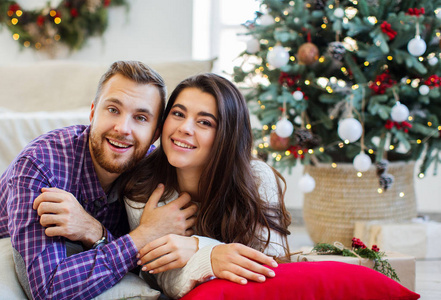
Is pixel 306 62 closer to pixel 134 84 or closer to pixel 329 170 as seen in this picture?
pixel 329 170

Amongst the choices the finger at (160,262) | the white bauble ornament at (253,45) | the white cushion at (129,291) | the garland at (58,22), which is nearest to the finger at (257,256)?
the finger at (160,262)

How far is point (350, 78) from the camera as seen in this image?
2.55 meters

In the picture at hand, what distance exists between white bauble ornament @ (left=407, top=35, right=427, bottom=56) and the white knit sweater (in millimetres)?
1001

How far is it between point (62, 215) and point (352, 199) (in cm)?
173

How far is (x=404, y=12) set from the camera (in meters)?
2.44

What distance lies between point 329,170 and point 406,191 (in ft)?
1.49

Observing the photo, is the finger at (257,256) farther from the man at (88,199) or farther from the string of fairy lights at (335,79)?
the string of fairy lights at (335,79)

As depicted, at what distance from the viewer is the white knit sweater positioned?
135 centimetres

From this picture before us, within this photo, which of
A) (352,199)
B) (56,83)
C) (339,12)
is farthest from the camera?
(56,83)

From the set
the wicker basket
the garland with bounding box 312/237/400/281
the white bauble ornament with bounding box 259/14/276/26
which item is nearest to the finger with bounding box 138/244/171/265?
the garland with bounding box 312/237/400/281

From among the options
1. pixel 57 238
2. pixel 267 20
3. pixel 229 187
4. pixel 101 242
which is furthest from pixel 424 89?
pixel 57 238

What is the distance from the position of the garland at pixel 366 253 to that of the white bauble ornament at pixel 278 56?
1.02 m

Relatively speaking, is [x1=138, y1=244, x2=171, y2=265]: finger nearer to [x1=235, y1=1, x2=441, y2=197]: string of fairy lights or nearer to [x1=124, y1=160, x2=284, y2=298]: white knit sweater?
[x1=124, y1=160, x2=284, y2=298]: white knit sweater

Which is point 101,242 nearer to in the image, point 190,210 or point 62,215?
point 62,215
